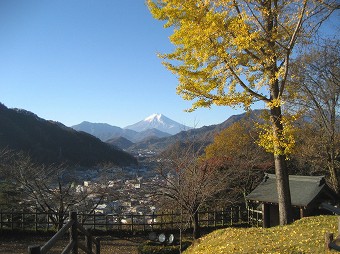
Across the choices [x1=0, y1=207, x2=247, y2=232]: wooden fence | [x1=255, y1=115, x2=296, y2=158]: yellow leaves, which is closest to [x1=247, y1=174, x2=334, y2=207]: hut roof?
[x1=0, y1=207, x2=247, y2=232]: wooden fence

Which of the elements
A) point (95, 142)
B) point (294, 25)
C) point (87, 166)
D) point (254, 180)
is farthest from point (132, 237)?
point (95, 142)

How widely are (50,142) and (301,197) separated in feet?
127

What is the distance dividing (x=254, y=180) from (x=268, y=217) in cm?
818

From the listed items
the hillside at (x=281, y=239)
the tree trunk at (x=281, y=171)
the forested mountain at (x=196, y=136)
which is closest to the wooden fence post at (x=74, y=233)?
the hillside at (x=281, y=239)

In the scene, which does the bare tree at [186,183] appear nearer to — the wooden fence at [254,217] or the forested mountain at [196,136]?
the forested mountain at [196,136]

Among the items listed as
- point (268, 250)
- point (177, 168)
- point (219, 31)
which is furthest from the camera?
point (177, 168)

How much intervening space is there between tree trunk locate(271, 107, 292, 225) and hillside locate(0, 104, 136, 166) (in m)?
34.9

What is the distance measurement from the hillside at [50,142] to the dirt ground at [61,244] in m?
22.2

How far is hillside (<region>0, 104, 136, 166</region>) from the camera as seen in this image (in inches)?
1735

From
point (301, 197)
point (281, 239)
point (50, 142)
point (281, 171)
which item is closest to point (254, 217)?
point (301, 197)

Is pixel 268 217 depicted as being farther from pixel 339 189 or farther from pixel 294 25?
pixel 294 25

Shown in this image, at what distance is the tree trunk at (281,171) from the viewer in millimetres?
10487

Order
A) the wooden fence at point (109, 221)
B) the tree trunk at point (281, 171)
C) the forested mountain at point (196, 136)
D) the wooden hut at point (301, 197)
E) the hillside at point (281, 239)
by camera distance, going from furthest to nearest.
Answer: the wooden fence at point (109, 221) < the forested mountain at point (196, 136) < the wooden hut at point (301, 197) < the tree trunk at point (281, 171) < the hillside at point (281, 239)

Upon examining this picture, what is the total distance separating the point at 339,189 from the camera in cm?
2147
